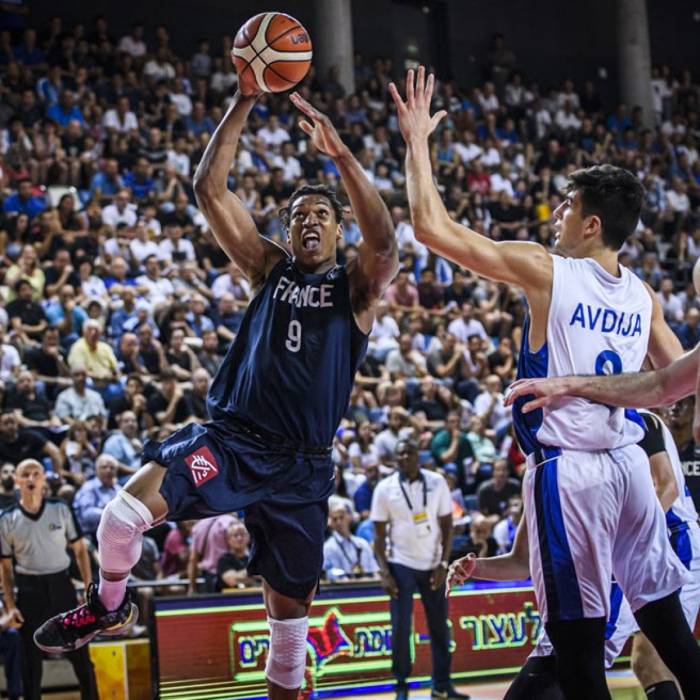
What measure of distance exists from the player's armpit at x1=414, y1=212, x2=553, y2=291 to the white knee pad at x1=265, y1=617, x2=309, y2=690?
6.66 ft

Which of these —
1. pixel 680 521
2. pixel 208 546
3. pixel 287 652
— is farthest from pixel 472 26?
pixel 287 652

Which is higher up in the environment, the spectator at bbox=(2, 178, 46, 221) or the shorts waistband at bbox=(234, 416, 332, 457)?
the spectator at bbox=(2, 178, 46, 221)

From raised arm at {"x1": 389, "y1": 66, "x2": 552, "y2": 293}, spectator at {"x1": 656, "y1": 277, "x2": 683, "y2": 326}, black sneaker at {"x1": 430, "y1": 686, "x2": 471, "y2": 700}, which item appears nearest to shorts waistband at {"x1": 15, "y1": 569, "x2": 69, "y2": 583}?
black sneaker at {"x1": 430, "y1": 686, "x2": 471, "y2": 700}

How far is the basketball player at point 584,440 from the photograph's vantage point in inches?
164

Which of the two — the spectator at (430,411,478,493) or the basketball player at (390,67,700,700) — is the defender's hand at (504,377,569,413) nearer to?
the basketball player at (390,67,700,700)

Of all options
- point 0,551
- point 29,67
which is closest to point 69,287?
point 0,551

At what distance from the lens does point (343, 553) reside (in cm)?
1162

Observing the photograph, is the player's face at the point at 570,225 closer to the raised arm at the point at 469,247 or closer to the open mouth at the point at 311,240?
the raised arm at the point at 469,247

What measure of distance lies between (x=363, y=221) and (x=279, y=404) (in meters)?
0.88

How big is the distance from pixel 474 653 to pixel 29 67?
11425 mm

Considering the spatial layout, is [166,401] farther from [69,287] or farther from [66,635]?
[66,635]

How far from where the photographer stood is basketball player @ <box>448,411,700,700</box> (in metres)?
5.02

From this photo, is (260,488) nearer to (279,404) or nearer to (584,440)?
(279,404)

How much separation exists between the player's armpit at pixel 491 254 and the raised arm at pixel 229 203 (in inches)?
48.4
